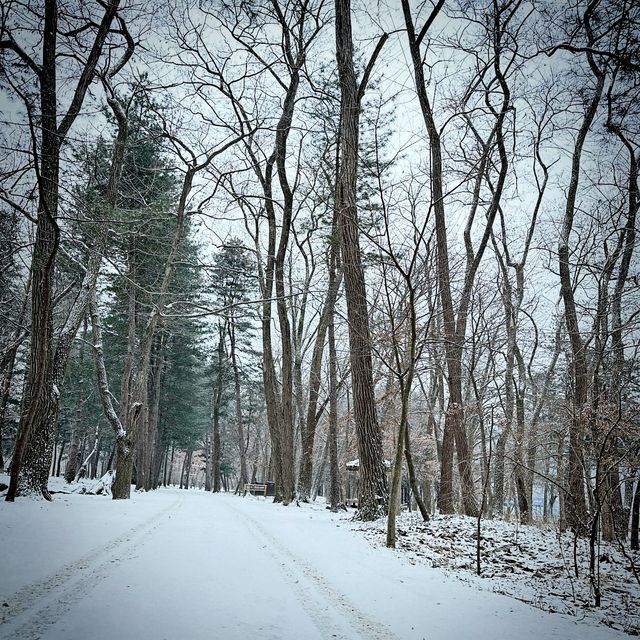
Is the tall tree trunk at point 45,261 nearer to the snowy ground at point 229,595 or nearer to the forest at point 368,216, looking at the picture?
the forest at point 368,216

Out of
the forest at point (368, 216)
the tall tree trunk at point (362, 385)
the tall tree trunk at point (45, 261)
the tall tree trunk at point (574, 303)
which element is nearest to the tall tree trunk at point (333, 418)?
the forest at point (368, 216)

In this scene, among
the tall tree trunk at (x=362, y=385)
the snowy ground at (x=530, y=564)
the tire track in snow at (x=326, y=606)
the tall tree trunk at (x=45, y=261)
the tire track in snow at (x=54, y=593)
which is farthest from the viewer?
the tall tree trunk at (x=362, y=385)

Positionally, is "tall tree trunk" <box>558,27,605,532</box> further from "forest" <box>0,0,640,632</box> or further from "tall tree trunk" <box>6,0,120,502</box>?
"tall tree trunk" <box>6,0,120,502</box>

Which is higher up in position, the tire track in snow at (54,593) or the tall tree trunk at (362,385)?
the tall tree trunk at (362,385)

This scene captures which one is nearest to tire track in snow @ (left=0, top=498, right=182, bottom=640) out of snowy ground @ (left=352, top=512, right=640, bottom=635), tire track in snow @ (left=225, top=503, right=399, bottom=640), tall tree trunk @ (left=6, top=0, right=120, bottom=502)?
tire track in snow @ (left=225, top=503, right=399, bottom=640)

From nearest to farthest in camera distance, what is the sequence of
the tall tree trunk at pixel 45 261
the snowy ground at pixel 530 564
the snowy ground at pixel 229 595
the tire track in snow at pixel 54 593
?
the tire track in snow at pixel 54 593 < the snowy ground at pixel 229 595 < the snowy ground at pixel 530 564 < the tall tree trunk at pixel 45 261

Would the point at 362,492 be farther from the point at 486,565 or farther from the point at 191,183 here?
the point at 191,183

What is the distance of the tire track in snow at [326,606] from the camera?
224cm

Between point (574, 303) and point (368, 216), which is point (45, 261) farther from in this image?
point (574, 303)

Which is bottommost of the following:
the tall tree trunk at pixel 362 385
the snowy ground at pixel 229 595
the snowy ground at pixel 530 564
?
the snowy ground at pixel 530 564

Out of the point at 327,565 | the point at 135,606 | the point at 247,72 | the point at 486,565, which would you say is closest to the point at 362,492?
the point at 486,565

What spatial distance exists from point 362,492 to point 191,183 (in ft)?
27.9

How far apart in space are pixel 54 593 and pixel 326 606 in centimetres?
169

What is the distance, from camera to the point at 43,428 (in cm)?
765
